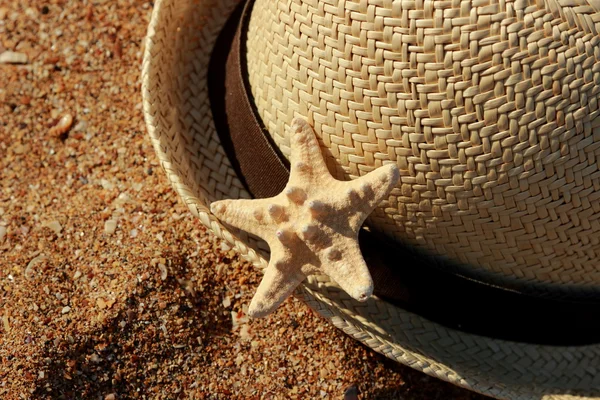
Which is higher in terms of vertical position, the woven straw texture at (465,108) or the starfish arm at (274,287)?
the woven straw texture at (465,108)

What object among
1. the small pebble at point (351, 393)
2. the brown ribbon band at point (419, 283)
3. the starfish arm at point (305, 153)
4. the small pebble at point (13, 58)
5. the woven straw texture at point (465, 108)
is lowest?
the small pebble at point (351, 393)

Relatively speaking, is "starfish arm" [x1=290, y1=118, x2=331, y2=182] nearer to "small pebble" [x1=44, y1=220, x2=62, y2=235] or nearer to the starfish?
the starfish

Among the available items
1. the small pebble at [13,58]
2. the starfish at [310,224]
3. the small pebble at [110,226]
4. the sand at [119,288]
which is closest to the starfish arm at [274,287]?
the starfish at [310,224]

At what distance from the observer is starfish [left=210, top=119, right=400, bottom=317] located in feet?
6.25

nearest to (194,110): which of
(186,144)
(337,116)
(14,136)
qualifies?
(186,144)

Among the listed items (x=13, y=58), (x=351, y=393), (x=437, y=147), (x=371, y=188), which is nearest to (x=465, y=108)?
(x=437, y=147)

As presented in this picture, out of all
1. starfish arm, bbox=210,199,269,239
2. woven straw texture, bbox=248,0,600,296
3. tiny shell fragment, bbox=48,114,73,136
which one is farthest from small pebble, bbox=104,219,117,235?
woven straw texture, bbox=248,0,600,296

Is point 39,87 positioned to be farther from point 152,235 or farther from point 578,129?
point 578,129

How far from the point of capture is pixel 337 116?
77.0 inches

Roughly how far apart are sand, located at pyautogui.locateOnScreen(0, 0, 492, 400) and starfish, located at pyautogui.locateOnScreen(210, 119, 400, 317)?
813 mm

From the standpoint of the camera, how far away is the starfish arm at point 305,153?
1.96m

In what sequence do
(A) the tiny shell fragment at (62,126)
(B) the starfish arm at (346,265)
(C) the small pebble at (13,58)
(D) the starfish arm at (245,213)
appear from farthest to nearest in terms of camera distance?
(C) the small pebble at (13,58), (A) the tiny shell fragment at (62,126), (D) the starfish arm at (245,213), (B) the starfish arm at (346,265)

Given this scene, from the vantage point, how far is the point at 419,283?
2.26 metres

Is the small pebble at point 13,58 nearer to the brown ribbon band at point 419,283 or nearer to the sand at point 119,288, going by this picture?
the sand at point 119,288
